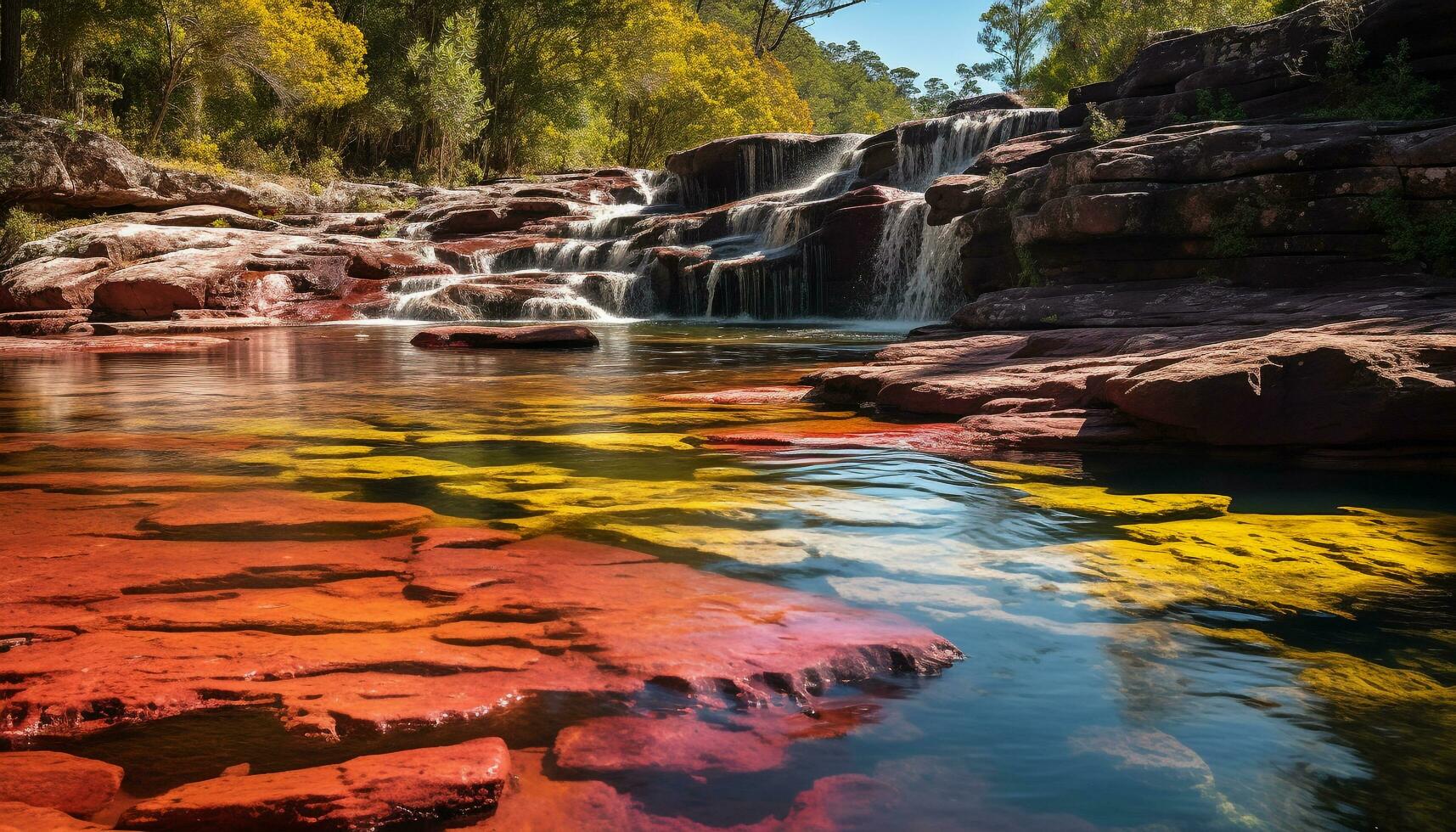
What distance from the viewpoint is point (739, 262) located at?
793 inches

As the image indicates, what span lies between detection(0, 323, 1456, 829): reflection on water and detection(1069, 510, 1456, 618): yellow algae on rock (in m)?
0.01

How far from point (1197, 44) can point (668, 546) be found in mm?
15499

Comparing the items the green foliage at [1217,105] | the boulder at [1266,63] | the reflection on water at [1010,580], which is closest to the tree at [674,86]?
the boulder at [1266,63]

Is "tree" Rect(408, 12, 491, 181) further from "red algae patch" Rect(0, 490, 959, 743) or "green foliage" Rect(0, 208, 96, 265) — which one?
"red algae patch" Rect(0, 490, 959, 743)

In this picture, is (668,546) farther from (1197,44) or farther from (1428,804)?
(1197,44)

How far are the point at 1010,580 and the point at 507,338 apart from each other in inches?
415

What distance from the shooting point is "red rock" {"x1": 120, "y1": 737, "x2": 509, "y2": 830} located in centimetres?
153

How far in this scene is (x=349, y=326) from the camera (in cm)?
1852

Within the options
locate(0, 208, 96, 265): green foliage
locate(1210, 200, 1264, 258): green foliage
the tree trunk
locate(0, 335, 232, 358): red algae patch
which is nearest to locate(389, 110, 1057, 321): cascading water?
locate(1210, 200, 1264, 258): green foliage

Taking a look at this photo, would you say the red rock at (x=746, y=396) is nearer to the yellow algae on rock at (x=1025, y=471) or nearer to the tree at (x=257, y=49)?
the yellow algae on rock at (x=1025, y=471)

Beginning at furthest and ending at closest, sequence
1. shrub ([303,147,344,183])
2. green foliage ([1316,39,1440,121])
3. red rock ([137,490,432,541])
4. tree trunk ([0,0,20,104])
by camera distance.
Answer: shrub ([303,147,344,183]) → tree trunk ([0,0,20,104]) → green foliage ([1316,39,1440,121]) → red rock ([137,490,432,541])

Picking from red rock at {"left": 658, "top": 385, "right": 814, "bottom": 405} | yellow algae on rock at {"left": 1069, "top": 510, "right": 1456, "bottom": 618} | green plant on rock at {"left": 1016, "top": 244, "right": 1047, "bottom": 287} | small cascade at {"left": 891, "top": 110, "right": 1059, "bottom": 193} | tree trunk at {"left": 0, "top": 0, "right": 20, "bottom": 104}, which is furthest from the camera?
tree trunk at {"left": 0, "top": 0, "right": 20, "bottom": 104}

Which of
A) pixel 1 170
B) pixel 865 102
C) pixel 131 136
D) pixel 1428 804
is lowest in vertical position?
pixel 1428 804

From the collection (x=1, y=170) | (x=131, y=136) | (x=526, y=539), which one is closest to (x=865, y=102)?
(x=131, y=136)
